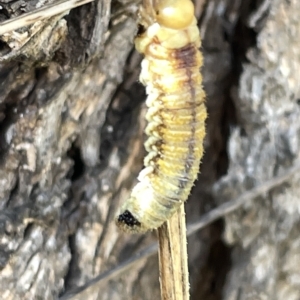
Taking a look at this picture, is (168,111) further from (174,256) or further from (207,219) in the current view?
(207,219)

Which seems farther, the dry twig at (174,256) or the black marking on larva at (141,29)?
the dry twig at (174,256)

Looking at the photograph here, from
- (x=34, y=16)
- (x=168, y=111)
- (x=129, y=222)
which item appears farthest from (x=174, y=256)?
(x=34, y=16)

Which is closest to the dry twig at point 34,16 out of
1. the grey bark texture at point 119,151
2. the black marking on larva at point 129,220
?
the grey bark texture at point 119,151

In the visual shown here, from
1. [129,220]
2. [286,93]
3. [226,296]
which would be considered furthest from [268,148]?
Answer: [129,220]

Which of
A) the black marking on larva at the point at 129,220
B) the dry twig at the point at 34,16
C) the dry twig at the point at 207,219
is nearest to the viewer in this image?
the dry twig at the point at 34,16

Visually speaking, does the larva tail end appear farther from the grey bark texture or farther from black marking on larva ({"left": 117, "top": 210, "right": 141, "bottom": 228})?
Result: the grey bark texture

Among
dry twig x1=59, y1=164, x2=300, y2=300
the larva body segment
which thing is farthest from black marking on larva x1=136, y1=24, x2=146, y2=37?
dry twig x1=59, y1=164, x2=300, y2=300

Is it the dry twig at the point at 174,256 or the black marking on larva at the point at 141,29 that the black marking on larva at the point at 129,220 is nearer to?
the dry twig at the point at 174,256

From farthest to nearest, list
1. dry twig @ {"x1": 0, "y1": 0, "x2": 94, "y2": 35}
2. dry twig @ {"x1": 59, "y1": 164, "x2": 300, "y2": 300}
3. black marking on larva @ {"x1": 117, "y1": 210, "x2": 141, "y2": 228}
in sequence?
dry twig @ {"x1": 59, "y1": 164, "x2": 300, "y2": 300} → black marking on larva @ {"x1": 117, "y1": 210, "x2": 141, "y2": 228} → dry twig @ {"x1": 0, "y1": 0, "x2": 94, "y2": 35}
